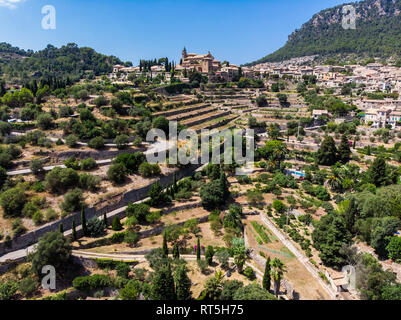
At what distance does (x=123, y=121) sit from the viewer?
38.6 m

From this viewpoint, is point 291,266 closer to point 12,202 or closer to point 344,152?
point 344,152

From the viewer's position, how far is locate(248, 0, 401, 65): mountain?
11788cm

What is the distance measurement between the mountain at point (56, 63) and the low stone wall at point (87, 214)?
55680mm

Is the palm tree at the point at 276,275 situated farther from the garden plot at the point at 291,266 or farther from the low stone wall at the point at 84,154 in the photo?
the low stone wall at the point at 84,154

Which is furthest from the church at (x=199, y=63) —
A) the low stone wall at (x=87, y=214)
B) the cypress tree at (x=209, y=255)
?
the cypress tree at (x=209, y=255)

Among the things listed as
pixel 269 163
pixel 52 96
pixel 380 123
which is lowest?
pixel 269 163

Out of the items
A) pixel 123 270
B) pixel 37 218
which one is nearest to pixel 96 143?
pixel 37 218

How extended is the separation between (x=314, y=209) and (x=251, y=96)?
40817 millimetres

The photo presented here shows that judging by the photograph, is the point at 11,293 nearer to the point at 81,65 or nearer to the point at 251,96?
the point at 251,96

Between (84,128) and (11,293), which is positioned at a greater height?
(84,128)

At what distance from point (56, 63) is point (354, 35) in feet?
474

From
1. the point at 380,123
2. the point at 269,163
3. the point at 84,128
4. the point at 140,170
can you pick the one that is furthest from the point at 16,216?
the point at 380,123
